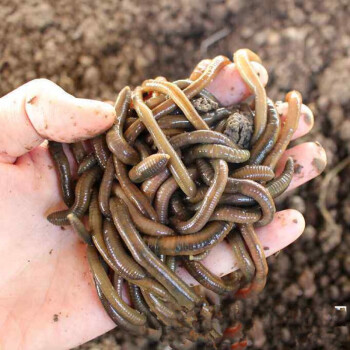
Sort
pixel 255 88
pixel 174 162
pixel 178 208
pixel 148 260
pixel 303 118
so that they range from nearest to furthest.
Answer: pixel 148 260 < pixel 174 162 < pixel 178 208 < pixel 255 88 < pixel 303 118

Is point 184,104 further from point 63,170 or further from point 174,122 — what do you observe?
point 63,170

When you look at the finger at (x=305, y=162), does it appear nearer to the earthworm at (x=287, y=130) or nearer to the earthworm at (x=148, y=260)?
the earthworm at (x=287, y=130)

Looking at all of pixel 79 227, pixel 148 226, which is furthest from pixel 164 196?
pixel 79 227

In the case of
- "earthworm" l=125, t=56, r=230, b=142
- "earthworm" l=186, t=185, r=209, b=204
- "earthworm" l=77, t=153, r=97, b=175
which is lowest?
"earthworm" l=186, t=185, r=209, b=204

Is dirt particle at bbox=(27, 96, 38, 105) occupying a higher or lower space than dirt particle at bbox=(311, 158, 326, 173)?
higher

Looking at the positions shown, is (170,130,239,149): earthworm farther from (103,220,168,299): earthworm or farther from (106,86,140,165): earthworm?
(103,220,168,299): earthworm

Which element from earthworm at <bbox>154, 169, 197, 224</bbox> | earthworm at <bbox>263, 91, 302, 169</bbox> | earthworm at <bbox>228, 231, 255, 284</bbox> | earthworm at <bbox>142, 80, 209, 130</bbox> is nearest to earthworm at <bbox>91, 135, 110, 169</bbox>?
earthworm at <bbox>154, 169, 197, 224</bbox>
